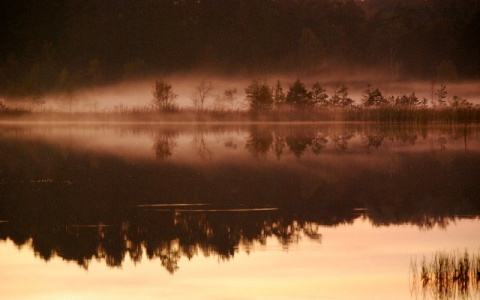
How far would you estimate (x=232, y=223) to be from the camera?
16.2m

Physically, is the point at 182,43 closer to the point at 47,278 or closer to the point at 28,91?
the point at 28,91

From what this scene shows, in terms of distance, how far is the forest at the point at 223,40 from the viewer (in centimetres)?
9425

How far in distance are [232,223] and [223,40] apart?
8527 cm

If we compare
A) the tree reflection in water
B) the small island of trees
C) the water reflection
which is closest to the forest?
the small island of trees

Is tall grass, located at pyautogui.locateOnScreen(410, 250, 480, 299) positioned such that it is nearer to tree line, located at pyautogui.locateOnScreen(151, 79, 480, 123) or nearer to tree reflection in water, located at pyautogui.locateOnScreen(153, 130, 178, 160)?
tree reflection in water, located at pyautogui.locateOnScreen(153, 130, 178, 160)

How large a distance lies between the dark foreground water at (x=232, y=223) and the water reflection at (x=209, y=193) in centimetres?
4

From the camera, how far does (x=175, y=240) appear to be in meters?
14.6

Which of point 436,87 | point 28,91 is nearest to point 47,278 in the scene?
point 28,91

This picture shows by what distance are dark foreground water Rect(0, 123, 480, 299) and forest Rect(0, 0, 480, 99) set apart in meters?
61.9

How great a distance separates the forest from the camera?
94250 mm

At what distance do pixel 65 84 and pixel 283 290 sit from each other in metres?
65.8

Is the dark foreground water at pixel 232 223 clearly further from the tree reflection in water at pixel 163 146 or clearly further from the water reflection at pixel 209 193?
the tree reflection in water at pixel 163 146

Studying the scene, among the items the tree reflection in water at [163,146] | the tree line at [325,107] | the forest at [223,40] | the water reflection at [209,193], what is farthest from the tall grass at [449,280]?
the forest at [223,40]

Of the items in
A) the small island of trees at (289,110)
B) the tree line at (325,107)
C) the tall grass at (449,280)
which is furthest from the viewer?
the small island of trees at (289,110)
